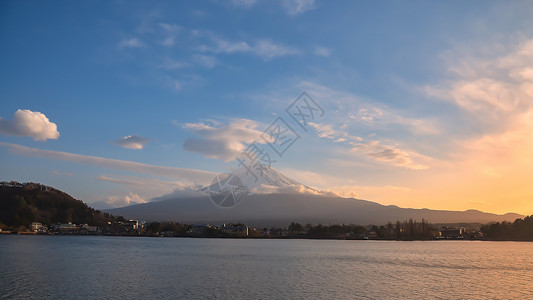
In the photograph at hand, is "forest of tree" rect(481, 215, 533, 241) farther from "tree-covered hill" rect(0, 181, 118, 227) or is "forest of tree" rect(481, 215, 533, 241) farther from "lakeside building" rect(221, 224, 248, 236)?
"tree-covered hill" rect(0, 181, 118, 227)

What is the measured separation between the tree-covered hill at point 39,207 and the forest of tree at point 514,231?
4956 inches

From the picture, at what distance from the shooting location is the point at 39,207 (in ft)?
411

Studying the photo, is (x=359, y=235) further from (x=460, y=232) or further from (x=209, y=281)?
(x=209, y=281)

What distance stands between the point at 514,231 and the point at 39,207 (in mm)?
141321

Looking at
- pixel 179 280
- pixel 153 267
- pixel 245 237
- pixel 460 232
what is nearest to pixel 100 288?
pixel 179 280

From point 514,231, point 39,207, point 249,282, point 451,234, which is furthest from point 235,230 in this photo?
point 249,282

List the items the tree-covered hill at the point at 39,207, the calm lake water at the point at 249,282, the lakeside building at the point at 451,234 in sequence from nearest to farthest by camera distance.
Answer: the calm lake water at the point at 249,282, the tree-covered hill at the point at 39,207, the lakeside building at the point at 451,234

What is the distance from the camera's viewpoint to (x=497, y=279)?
29344 millimetres

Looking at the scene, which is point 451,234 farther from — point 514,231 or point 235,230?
point 235,230

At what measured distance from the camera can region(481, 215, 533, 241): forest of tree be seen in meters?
112

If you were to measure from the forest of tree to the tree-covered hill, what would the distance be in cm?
12588

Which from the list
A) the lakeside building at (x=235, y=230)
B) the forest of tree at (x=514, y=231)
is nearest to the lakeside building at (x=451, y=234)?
the forest of tree at (x=514, y=231)

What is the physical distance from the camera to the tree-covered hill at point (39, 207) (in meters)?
111

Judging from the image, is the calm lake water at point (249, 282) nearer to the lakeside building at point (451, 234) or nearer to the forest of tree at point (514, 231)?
the forest of tree at point (514, 231)
